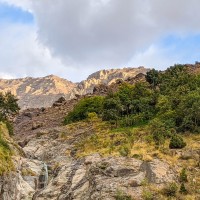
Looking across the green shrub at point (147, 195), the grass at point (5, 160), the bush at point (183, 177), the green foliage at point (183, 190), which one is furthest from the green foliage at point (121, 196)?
the grass at point (5, 160)

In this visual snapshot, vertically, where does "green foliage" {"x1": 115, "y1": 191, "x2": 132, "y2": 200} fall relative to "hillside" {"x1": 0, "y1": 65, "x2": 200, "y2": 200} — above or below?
below

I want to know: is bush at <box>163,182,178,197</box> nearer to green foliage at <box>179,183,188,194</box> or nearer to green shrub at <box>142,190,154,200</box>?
green foliage at <box>179,183,188,194</box>

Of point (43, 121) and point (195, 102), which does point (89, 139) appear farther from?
point (43, 121)

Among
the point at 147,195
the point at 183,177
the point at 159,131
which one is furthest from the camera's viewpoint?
the point at 159,131

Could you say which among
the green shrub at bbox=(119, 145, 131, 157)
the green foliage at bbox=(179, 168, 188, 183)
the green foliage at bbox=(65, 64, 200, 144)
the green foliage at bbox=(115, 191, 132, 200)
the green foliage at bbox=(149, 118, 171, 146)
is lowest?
the green foliage at bbox=(115, 191, 132, 200)

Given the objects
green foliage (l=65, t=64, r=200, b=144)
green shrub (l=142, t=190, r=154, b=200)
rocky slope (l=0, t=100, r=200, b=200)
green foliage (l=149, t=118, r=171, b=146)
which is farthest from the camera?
green foliage (l=65, t=64, r=200, b=144)

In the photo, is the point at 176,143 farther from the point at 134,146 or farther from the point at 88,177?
the point at 88,177

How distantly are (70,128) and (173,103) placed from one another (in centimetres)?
2028

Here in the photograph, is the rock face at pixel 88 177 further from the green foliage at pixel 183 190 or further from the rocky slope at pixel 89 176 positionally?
the green foliage at pixel 183 190

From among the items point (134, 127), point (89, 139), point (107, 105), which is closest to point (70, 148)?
point (89, 139)

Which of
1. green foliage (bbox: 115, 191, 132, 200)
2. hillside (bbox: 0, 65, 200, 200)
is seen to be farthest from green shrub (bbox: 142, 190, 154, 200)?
green foliage (bbox: 115, 191, 132, 200)

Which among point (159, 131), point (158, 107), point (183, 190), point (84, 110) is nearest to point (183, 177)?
point (183, 190)

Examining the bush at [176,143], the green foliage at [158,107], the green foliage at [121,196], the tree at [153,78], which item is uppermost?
the tree at [153,78]

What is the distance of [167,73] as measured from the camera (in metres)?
100
